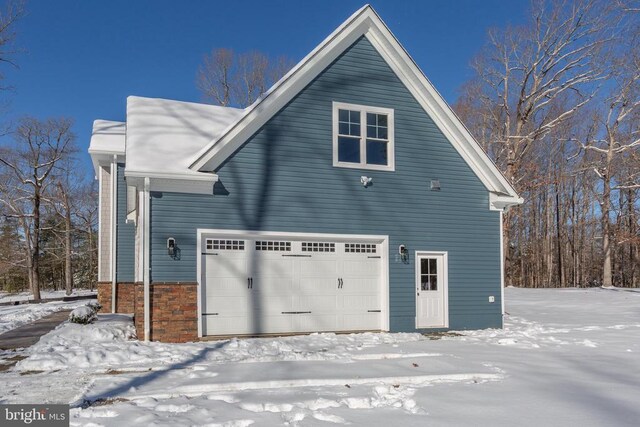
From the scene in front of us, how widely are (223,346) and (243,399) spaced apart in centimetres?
379

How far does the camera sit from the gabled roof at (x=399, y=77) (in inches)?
421

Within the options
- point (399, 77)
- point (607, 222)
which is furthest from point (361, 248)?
point (607, 222)

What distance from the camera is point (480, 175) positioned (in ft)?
43.3

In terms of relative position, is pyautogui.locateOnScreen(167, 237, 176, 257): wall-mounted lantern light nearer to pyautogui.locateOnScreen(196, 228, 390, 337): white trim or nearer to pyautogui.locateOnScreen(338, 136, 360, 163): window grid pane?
pyautogui.locateOnScreen(196, 228, 390, 337): white trim

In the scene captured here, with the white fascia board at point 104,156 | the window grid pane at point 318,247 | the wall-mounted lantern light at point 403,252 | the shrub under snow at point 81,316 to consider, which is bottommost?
the shrub under snow at point 81,316

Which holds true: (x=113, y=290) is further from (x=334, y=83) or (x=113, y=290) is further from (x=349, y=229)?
(x=334, y=83)

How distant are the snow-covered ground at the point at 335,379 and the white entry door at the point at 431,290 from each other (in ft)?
3.18

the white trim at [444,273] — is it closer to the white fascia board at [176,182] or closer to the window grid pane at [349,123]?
the window grid pane at [349,123]

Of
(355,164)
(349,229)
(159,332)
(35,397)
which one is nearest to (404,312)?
(349,229)

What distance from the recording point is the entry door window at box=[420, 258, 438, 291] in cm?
1255

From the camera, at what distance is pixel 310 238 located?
11523 millimetres

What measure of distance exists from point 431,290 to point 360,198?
284cm

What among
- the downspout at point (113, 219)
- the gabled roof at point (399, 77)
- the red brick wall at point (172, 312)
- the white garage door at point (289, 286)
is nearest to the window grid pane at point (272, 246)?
the white garage door at point (289, 286)

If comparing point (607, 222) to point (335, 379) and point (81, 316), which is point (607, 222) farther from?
point (81, 316)
